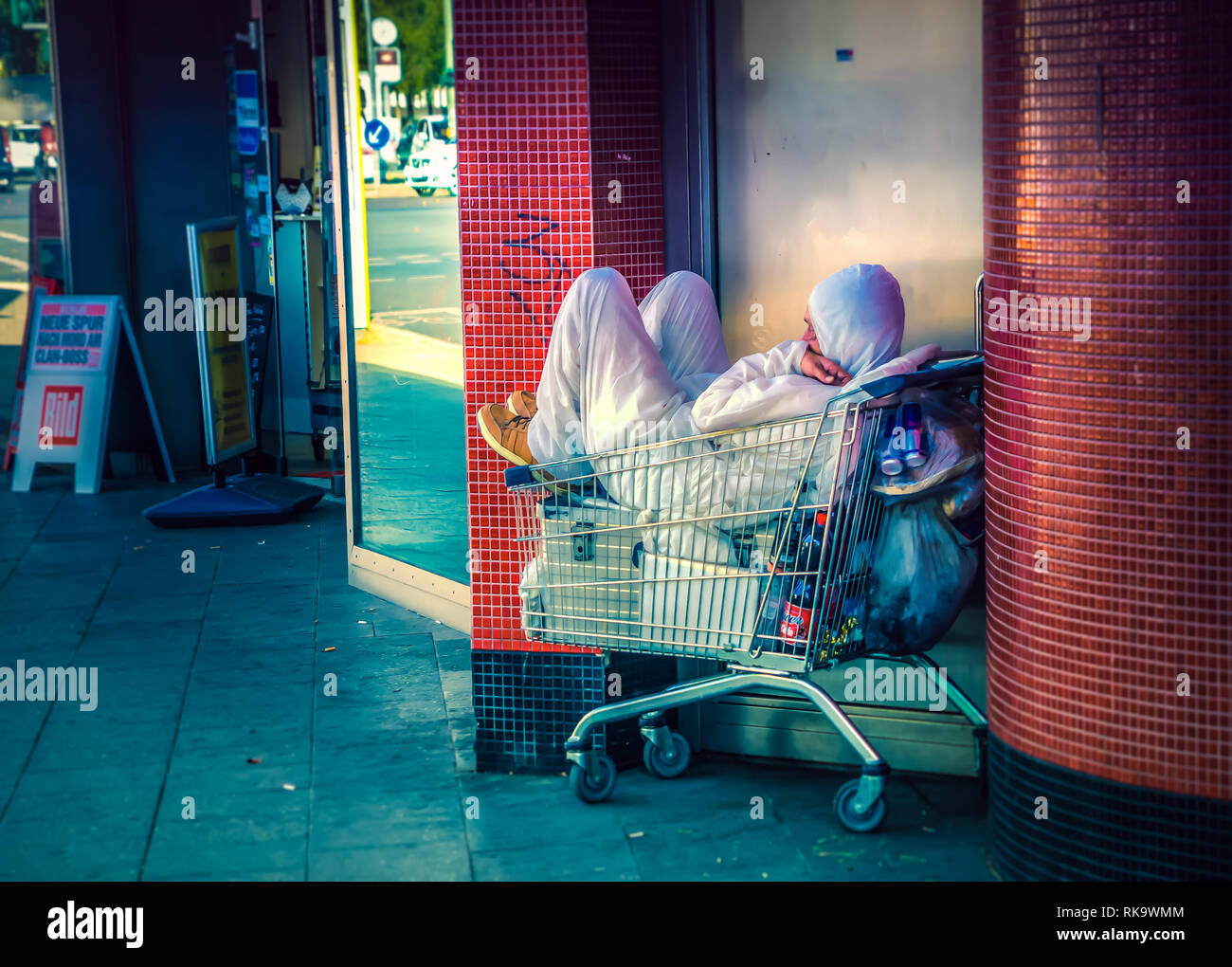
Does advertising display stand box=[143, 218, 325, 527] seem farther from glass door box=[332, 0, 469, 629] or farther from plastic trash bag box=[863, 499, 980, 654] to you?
plastic trash bag box=[863, 499, 980, 654]

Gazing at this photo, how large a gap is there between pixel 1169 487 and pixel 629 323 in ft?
5.21

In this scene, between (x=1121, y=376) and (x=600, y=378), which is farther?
(x=600, y=378)

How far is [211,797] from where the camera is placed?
485cm

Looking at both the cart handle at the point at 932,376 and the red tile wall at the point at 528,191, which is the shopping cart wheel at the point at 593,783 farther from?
the cart handle at the point at 932,376

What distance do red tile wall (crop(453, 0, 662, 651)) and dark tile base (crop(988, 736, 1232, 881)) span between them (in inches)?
66.3

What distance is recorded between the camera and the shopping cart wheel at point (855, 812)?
14.3 feet

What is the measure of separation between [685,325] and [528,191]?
65 centimetres

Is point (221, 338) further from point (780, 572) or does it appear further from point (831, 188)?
point (780, 572)

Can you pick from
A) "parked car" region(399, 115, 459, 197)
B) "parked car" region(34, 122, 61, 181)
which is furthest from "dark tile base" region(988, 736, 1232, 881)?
"parked car" region(34, 122, 61, 181)

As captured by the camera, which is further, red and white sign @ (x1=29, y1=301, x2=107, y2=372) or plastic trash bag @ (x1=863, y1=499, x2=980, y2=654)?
red and white sign @ (x1=29, y1=301, x2=107, y2=372)

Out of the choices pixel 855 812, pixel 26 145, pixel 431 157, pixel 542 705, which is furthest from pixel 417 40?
pixel 26 145

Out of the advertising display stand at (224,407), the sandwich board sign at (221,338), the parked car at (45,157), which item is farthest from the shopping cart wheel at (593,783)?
the parked car at (45,157)

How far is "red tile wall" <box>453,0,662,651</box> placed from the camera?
4820 mm

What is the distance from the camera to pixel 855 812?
4371mm
